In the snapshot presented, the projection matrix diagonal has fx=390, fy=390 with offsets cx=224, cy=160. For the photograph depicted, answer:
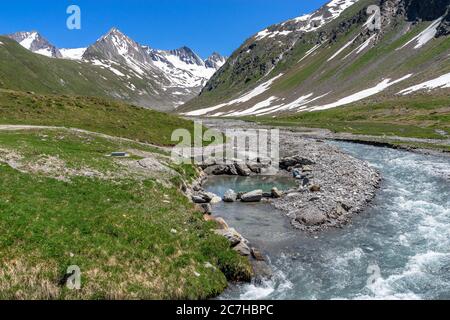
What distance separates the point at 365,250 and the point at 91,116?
6239 centimetres

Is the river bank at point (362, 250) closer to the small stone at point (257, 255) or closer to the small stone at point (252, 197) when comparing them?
the small stone at point (257, 255)

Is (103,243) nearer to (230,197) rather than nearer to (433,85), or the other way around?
(230,197)

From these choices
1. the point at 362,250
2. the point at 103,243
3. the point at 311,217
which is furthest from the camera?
the point at 311,217

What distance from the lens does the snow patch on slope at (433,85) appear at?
150000 mm

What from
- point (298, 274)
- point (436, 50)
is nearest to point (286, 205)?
point (298, 274)

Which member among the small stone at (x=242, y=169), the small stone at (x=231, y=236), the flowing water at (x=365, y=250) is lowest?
the flowing water at (x=365, y=250)

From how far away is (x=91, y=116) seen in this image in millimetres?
75938

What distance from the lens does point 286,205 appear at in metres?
37.7

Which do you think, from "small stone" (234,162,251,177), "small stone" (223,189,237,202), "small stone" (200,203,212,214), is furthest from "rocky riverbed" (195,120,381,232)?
"small stone" (200,203,212,214)

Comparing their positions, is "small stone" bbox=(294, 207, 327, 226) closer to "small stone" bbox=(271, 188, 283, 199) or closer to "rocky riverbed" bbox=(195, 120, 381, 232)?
"rocky riverbed" bbox=(195, 120, 381, 232)

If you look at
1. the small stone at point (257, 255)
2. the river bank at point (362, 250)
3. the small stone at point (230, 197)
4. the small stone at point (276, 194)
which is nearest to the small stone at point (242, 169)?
the small stone at point (276, 194)

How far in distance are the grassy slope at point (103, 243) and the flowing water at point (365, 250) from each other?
3.11 m

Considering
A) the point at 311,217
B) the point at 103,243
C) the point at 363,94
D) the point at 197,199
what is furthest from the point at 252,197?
the point at 363,94
